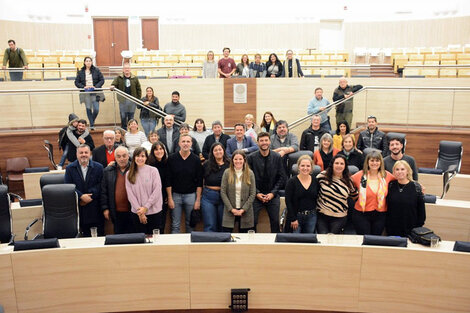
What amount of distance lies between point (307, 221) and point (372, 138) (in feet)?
9.89

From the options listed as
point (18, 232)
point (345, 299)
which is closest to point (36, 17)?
point (18, 232)

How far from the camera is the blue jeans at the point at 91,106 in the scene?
8336 millimetres

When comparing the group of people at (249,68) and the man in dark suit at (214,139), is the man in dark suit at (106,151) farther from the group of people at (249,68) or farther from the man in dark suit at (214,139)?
the group of people at (249,68)

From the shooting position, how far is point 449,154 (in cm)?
776

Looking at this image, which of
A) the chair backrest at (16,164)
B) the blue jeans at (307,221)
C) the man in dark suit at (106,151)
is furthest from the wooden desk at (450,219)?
the chair backrest at (16,164)

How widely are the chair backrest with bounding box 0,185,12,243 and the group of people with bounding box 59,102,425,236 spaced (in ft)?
2.11

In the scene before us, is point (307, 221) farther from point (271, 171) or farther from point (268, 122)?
point (268, 122)

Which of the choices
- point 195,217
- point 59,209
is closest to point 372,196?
point 195,217

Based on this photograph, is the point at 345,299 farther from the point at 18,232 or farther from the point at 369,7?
the point at 369,7

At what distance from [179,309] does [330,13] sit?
14281mm

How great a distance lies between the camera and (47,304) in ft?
12.6

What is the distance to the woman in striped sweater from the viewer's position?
447 cm

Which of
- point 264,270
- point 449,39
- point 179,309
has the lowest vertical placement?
point 179,309

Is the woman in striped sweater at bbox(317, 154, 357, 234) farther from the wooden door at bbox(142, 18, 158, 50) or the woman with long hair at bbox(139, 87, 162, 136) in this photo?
the wooden door at bbox(142, 18, 158, 50)
